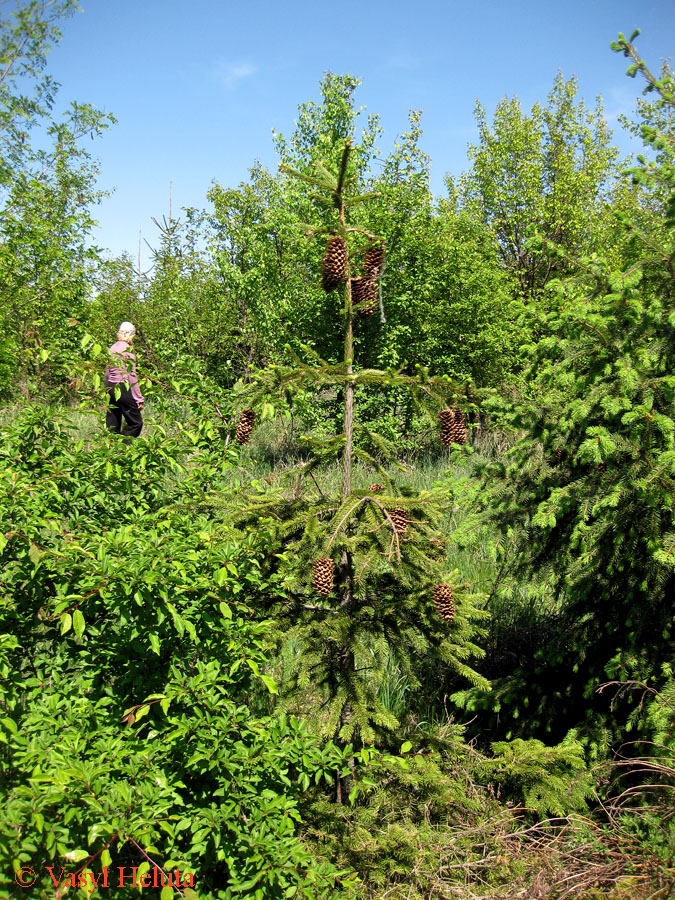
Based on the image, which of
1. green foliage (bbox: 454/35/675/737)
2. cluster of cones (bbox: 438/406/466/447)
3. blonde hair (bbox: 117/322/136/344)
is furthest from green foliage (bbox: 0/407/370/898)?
blonde hair (bbox: 117/322/136/344)

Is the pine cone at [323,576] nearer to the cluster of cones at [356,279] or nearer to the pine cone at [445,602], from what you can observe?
the pine cone at [445,602]

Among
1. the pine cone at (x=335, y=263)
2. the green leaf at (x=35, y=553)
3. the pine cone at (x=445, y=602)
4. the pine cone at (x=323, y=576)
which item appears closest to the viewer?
the green leaf at (x=35, y=553)

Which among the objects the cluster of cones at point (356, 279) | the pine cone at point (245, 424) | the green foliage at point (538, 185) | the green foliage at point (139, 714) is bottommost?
the green foliage at point (139, 714)

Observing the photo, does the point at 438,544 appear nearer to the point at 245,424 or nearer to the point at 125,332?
the point at 245,424

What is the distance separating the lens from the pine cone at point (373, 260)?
276 centimetres

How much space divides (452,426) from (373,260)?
792 mm

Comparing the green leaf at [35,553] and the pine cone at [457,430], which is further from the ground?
the pine cone at [457,430]

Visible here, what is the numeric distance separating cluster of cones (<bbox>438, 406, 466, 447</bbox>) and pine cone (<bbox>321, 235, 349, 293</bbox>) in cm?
69

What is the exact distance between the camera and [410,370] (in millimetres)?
10844

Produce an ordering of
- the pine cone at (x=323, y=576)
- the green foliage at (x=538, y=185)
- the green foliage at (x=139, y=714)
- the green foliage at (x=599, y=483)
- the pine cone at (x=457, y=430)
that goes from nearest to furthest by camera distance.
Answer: the green foliage at (x=139, y=714), the pine cone at (x=323, y=576), the pine cone at (x=457, y=430), the green foliage at (x=599, y=483), the green foliage at (x=538, y=185)

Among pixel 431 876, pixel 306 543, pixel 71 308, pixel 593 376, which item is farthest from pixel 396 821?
pixel 71 308

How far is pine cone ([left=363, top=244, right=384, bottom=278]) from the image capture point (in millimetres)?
2758

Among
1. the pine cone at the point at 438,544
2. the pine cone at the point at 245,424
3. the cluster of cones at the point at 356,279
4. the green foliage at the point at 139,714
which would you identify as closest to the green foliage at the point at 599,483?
the pine cone at the point at 438,544

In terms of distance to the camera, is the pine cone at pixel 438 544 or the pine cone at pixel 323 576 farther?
the pine cone at pixel 438 544
